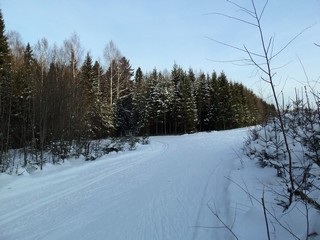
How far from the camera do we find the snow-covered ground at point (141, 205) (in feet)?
15.9

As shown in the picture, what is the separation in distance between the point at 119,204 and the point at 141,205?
589 millimetres

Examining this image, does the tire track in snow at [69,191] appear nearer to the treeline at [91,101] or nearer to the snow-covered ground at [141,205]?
the snow-covered ground at [141,205]

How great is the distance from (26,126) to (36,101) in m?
2.71

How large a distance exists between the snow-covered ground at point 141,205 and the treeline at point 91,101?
3995 millimetres

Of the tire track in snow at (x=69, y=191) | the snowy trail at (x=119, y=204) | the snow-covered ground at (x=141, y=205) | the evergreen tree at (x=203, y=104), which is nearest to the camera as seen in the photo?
the snow-covered ground at (x=141, y=205)

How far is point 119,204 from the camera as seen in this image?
6.71 meters

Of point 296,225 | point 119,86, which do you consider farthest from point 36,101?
point 119,86

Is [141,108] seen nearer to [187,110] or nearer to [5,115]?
[187,110]

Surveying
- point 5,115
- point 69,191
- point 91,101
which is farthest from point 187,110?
point 69,191

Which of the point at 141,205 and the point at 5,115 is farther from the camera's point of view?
the point at 5,115

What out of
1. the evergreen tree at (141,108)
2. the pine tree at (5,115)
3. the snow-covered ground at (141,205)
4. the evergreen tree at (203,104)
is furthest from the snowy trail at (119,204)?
the evergreen tree at (203,104)

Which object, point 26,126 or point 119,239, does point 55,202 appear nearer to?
point 119,239

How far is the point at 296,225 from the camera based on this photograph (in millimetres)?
3805

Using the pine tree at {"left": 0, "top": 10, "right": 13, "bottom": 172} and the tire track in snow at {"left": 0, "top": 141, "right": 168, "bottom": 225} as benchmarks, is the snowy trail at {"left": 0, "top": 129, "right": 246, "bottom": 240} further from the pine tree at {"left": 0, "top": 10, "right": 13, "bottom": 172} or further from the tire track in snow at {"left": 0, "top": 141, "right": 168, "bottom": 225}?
the pine tree at {"left": 0, "top": 10, "right": 13, "bottom": 172}
